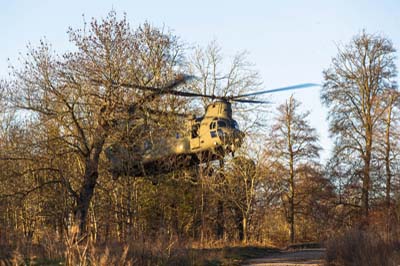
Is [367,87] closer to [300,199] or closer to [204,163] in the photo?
[300,199]

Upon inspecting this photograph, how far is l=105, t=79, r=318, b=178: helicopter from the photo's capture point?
27.5 metres

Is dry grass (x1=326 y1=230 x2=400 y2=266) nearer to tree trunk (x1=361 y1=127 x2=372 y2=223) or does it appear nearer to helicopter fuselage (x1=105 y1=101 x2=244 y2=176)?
helicopter fuselage (x1=105 y1=101 x2=244 y2=176)

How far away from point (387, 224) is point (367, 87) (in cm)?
2275

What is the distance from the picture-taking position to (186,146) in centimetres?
2923

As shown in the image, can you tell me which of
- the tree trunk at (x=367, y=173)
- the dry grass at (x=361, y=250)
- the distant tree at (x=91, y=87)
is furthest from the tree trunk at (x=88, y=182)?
the tree trunk at (x=367, y=173)

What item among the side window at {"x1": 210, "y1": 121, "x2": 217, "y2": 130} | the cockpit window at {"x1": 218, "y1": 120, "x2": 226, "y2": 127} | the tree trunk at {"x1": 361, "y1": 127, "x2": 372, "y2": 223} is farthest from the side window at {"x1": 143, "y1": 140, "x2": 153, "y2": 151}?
the tree trunk at {"x1": 361, "y1": 127, "x2": 372, "y2": 223}

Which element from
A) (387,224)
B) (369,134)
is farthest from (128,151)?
(369,134)

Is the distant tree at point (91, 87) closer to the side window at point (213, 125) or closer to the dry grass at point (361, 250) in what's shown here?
the side window at point (213, 125)

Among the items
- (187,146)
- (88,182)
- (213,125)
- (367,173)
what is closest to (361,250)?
(213,125)

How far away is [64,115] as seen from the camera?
2666cm

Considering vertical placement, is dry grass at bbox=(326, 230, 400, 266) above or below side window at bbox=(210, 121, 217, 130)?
below

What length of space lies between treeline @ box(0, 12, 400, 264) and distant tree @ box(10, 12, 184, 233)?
51 millimetres

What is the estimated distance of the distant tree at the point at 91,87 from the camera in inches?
1022

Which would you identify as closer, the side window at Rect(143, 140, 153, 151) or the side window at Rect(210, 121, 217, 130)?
the side window at Rect(143, 140, 153, 151)
